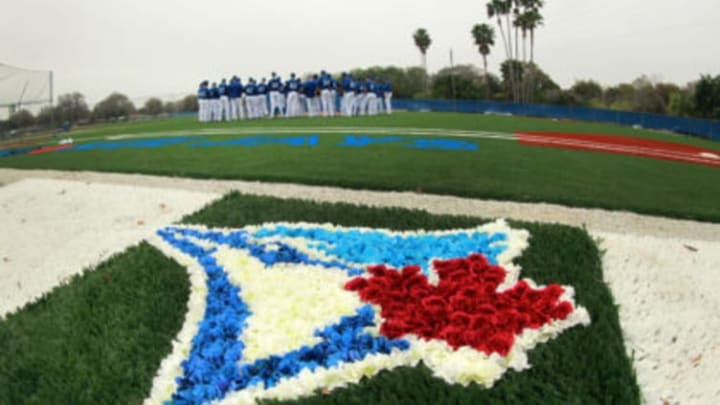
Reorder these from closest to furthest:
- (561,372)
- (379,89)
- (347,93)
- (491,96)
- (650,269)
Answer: (561,372) → (650,269) → (347,93) → (379,89) → (491,96)

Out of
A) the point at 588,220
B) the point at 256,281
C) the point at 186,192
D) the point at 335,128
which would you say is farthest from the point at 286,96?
the point at 256,281

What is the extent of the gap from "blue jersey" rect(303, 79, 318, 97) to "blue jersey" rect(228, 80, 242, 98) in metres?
2.94

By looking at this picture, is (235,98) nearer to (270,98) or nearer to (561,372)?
(270,98)

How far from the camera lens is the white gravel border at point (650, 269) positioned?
12.4ft

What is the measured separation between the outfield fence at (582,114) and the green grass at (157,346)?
2372 cm

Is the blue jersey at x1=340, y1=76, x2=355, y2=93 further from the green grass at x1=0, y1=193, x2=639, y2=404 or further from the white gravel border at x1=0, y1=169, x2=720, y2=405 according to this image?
the green grass at x1=0, y1=193, x2=639, y2=404

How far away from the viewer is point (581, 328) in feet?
13.5

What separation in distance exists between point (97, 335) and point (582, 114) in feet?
111

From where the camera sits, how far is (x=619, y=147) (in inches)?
638

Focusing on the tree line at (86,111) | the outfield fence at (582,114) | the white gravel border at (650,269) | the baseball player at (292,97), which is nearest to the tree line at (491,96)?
the tree line at (86,111)

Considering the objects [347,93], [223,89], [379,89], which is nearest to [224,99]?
[223,89]

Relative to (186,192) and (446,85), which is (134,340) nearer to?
(186,192)

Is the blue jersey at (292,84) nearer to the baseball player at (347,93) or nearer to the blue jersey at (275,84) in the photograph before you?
the blue jersey at (275,84)

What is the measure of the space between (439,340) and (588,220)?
4507mm
